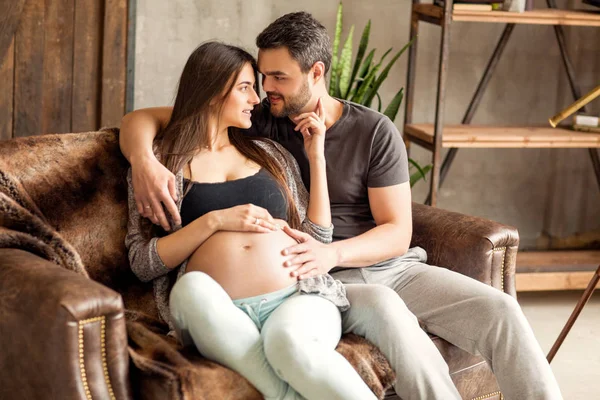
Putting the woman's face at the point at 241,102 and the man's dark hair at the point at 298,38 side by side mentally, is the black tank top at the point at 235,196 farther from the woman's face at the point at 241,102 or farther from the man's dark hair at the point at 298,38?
the man's dark hair at the point at 298,38

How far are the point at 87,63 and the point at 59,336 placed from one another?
2248mm

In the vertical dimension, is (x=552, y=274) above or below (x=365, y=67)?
below

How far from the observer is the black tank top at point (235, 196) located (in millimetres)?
2484

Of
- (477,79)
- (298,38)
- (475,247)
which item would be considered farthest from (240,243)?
(477,79)

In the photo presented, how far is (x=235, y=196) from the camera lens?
252cm

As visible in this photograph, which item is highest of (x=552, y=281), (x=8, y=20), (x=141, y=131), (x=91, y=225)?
(x=8, y=20)

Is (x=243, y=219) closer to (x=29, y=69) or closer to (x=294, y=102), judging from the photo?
(x=294, y=102)

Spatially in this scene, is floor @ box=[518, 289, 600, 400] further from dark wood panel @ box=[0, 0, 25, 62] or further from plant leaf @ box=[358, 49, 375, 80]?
dark wood panel @ box=[0, 0, 25, 62]

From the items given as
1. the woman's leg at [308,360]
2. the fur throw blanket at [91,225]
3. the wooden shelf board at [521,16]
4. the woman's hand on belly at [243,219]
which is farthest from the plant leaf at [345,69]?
the woman's leg at [308,360]

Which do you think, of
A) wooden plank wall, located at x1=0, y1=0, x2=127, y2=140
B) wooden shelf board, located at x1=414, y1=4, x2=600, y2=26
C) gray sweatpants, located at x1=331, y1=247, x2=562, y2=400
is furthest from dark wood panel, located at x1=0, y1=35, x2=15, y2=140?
gray sweatpants, located at x1=331, y1=247, x2=562, y2=400

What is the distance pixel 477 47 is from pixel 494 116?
366 mm

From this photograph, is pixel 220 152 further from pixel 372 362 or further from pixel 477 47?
pixel 477 47

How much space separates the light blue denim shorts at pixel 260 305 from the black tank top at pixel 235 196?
31cm

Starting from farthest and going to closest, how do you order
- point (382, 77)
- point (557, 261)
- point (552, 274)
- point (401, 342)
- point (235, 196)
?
point (557, 261) → point (552, 274) → point (382, 77) → point (235, 196) → point (401, 342)
